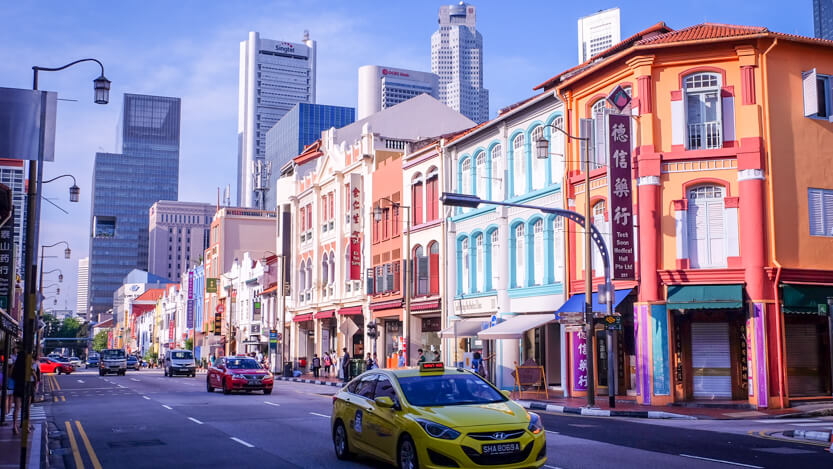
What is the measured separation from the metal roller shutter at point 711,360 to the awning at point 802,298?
6.63 feet

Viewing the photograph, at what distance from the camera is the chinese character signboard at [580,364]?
30703 mm

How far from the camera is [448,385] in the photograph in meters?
12.3

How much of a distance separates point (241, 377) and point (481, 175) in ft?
44.2

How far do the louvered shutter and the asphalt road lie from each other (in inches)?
482

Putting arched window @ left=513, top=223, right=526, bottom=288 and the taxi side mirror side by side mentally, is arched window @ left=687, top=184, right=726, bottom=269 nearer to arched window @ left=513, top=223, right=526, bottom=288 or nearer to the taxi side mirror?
arched window @ left=513, top=223, right=526, bottom=288

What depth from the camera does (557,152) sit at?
33438 mm

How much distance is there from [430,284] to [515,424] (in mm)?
31434

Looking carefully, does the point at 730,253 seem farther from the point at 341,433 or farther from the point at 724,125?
the point at 341,433

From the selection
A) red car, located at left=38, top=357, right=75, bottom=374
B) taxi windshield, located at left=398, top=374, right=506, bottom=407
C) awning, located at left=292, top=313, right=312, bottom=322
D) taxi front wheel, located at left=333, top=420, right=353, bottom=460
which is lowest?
red car, located at left=38, top=357, right=75, bottom=374

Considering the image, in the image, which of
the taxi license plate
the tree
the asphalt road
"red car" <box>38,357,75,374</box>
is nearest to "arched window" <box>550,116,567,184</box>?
the asphalt road

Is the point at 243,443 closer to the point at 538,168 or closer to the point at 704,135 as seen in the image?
the point at 704,135

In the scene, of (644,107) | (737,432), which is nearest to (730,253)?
(644,107)

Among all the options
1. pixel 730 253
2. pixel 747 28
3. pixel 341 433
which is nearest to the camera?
pixel 341 433

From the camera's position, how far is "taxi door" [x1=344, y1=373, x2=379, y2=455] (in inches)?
497
